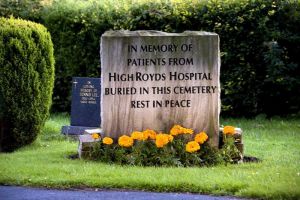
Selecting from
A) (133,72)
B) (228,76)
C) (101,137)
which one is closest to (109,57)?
(133,72)

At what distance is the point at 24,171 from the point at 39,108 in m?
2.34

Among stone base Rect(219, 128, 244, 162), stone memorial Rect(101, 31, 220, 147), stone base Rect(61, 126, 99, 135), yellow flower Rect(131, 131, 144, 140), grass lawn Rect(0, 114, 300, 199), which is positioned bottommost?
stone base Rect(61, 126, 99, 135)

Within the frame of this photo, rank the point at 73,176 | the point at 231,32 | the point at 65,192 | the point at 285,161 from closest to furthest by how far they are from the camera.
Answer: the point at 65,192
the point at 73,176
the point at 285,161
the point at 231,32

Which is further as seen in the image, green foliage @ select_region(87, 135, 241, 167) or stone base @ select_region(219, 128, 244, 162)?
stone base @ select_region(219, 128, 244, 162)

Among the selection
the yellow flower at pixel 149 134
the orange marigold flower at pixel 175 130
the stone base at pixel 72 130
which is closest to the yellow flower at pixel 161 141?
the yellow flower at pixel 149 134

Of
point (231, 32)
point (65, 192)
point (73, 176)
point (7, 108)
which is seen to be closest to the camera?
point (65, 192)

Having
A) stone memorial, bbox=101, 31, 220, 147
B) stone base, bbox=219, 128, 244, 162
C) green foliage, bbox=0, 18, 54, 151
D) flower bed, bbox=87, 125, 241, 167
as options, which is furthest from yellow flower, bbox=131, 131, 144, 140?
green foliage, bbox=0, 18, 54, 151

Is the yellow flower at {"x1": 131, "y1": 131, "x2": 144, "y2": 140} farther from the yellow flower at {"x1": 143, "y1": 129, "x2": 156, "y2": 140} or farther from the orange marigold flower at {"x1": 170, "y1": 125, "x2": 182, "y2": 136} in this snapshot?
the orange marigold flower at {"x1": 170, "y1": 125, "x2": 182, "y2": 136}

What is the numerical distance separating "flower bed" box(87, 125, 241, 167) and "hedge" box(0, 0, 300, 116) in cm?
532

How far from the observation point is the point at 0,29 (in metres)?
11.6

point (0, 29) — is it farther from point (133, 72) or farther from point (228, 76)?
point (228, 76)

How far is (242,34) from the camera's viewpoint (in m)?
16.2

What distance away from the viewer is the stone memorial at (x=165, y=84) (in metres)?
10.8

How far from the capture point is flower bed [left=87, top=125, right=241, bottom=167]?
10.3 metres
